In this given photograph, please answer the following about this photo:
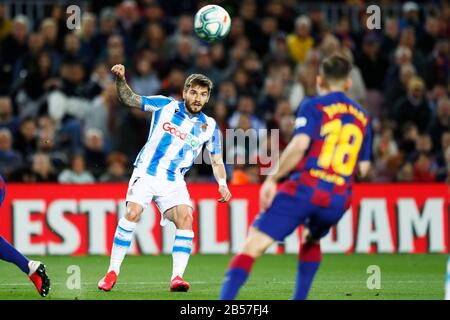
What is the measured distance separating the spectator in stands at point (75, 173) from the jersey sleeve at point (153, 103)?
5.56 meters

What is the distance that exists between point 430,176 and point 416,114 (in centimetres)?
146

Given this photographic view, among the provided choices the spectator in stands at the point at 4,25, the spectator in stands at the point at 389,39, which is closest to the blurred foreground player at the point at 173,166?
the spectator in stands at the point at 4,25

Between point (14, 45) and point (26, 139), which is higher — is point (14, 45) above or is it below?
above

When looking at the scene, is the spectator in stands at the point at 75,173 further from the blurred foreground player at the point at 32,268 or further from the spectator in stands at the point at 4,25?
the blurred foreground player at the point at 32,268

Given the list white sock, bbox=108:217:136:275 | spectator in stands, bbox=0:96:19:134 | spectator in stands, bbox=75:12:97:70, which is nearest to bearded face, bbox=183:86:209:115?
white sock, bbox=108:217:136:275

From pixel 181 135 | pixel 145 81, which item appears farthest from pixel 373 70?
pixel 181 135

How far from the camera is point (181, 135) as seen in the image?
10930 millimetres

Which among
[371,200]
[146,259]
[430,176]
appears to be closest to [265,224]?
[146,259]

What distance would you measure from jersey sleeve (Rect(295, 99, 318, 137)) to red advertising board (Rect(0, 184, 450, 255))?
781 centimetres

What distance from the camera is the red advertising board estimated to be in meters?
15.4

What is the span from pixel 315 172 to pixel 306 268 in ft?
2.67

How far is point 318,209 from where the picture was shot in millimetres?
8172

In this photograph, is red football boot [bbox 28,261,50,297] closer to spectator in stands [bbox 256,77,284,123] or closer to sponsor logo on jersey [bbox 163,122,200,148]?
sponsor logo on jersey [bbox 163,122,200,148]

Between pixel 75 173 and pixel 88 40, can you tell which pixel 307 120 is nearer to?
pixel 75 173
